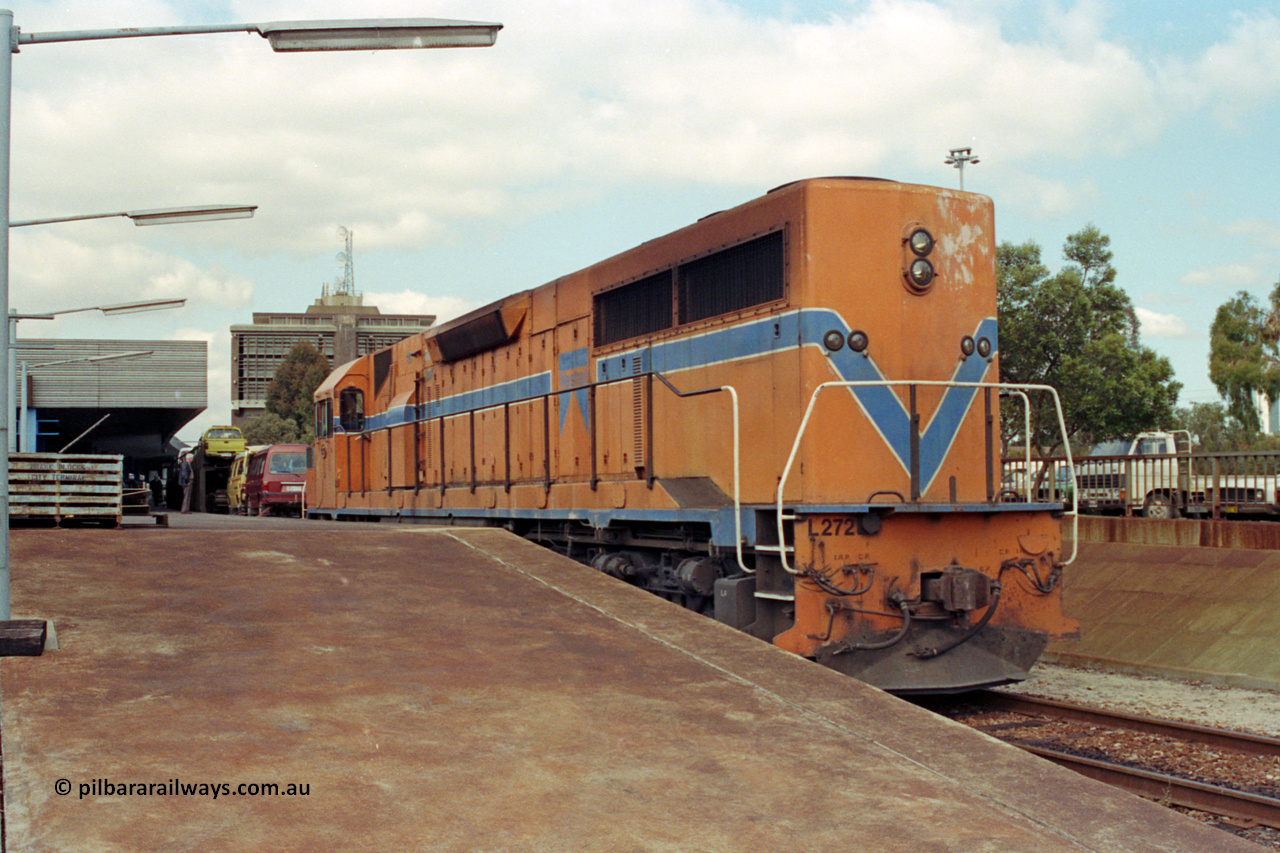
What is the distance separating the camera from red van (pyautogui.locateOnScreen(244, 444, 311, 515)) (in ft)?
89.8

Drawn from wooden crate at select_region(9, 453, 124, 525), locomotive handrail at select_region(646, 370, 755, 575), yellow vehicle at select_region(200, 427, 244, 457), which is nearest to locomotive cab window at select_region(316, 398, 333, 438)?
wooden crate at select_region(9, 453, 124, 525)

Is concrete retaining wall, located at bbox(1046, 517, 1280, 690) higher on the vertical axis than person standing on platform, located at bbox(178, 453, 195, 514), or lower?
lower

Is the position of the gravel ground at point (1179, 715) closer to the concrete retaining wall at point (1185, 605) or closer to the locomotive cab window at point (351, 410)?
the concrete retaining wall at point (1185, 605)

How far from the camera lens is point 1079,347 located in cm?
2966

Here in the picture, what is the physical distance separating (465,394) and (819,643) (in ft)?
24.6

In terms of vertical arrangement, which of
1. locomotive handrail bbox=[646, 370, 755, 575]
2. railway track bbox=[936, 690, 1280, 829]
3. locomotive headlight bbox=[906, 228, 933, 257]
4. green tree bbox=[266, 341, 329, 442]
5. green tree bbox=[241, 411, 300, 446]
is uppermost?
green tree bbox=[266, 341, 329, 442]

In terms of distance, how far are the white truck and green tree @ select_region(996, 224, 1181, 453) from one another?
5.29 meters

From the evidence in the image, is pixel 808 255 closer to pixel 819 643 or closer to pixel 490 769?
pixel 819 643

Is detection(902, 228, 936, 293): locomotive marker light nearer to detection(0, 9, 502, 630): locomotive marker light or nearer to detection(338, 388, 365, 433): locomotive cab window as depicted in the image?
detection(0, 9, 502, 630): locomotive marker light

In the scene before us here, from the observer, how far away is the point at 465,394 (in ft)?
45.5

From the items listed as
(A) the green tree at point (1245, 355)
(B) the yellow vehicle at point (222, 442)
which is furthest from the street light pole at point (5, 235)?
(A) the green tree at point (1245, 355)

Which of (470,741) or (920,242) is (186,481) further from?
(470,741)

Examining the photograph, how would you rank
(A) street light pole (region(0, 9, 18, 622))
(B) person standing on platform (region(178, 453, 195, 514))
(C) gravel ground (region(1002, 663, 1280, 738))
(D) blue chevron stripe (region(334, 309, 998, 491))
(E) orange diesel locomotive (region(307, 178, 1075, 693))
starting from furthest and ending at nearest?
1. (B) person standing on platform (region(178, 453, 195, 514))
2. (C) gravel ground (region(1002, 663, 1280, 738))
3. (D) blue chevron stripe (region(334, 309, 998, 491))
4. (E) orange diesel locomotive (region(307, 178, 1075, 693))
5. (A) street light pole (region(0, 9, 18, 622))

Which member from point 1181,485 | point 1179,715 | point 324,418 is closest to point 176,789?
point 1179,715
